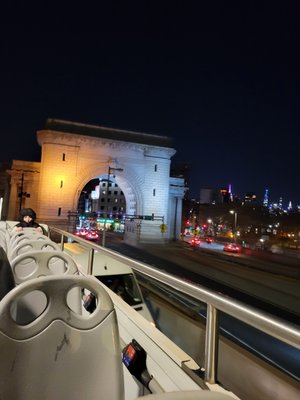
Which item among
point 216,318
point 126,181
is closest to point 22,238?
point 216,318

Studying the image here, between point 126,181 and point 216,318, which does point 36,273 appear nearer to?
point 216,318

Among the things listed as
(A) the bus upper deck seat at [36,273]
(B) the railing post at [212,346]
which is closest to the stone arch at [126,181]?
(A) the bus upper deck seat at [36,273]

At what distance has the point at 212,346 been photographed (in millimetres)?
2564

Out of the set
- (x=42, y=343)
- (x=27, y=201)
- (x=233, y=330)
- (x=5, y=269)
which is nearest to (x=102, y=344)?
(x=42, y=343)

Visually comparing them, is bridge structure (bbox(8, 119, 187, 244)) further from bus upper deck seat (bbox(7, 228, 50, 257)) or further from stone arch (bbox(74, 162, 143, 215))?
bus upper deck seat (bbox(7, 228, 50, 257))

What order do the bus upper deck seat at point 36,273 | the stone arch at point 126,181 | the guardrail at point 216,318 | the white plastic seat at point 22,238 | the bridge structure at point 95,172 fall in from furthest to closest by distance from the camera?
the stone arch at point 126,181 < the bridge structure at point 95,172 < the white plastic seat at point 22,238 < the bus upper deck seat at point 36,273 < the guardrail at point 216,318

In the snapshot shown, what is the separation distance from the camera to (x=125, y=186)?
218 ft

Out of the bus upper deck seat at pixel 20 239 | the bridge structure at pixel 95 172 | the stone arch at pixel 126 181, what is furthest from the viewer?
the stone arch at pixel 126 181

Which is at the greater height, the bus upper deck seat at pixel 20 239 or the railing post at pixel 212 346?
the bus upper deck seat at pixel 20 239

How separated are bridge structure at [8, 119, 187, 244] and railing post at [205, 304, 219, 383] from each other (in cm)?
5598

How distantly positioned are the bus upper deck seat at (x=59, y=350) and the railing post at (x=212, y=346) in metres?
0.65

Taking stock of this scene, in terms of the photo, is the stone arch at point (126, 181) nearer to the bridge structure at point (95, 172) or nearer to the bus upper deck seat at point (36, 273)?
the bridge structure at point (95, 172)

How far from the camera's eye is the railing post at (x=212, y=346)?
8.38ft

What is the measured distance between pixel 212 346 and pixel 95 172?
60.4 meters
